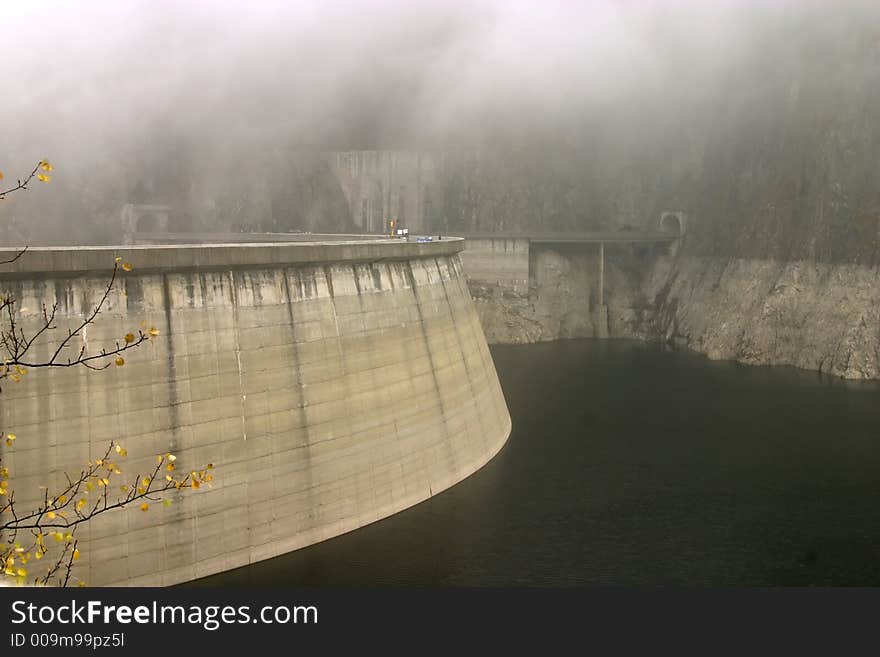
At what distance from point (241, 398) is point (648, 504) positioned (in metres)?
17.4

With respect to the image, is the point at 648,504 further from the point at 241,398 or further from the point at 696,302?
the point at 696,302

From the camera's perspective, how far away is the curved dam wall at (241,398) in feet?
88.1

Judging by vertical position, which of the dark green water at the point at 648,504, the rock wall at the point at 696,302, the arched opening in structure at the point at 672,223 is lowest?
the dark green water at the point at 648,504

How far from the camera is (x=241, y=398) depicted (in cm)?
3041

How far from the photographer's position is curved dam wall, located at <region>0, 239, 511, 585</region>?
1057 inches

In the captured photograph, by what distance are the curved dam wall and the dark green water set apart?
143 centimetres

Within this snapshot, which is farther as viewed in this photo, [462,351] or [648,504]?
[462,351]

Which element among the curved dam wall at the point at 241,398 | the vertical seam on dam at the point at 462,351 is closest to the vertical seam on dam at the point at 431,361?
the curved dam wall at the point at 241,398

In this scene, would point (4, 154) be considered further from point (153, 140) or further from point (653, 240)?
point (653, 240)

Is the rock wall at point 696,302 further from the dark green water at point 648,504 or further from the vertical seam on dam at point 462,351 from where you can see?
the vertical seam on dam at point 462,351

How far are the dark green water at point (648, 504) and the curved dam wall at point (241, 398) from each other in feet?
4.68

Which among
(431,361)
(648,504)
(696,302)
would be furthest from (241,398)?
(696,302)

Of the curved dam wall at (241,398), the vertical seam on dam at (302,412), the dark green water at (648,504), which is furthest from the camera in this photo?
the vertical seam on dam at (302,412)

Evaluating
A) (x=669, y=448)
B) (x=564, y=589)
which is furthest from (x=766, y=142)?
(x=564, y=589)
